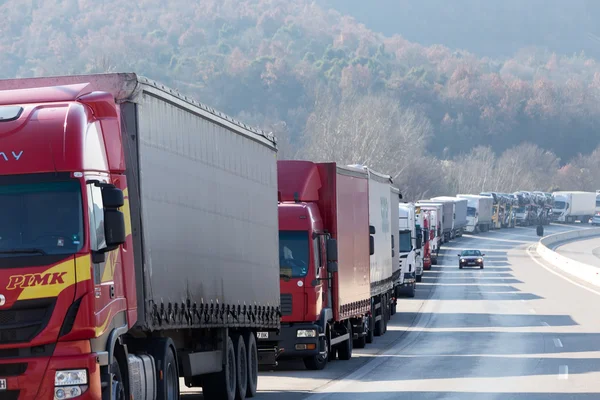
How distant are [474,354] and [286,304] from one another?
18.0ft

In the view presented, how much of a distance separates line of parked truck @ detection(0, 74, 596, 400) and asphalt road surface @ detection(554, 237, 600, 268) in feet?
210

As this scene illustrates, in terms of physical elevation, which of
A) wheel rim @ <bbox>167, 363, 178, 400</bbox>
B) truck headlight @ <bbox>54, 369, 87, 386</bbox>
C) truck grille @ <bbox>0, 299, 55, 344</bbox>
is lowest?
wheel rim @ <bbox>167, 363, 178, 400</bbox>

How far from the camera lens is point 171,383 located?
1312 centimetres

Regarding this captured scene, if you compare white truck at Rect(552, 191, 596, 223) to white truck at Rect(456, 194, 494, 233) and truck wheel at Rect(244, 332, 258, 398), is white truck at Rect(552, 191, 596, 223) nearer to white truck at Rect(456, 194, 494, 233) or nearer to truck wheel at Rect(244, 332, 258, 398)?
white truck at Rect(456, 194, 494, 233)

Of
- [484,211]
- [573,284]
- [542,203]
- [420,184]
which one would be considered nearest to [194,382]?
[573,284]

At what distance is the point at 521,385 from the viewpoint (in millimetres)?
18516

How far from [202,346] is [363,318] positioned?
11.6 m

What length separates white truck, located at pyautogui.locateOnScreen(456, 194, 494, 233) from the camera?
11594 centimetres

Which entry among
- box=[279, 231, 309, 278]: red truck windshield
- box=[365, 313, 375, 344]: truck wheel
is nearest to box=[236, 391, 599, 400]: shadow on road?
box=[279, 231, 309, 278]: red truck windshield

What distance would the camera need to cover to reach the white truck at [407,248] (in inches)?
1864

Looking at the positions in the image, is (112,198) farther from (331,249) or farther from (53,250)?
(331,249)

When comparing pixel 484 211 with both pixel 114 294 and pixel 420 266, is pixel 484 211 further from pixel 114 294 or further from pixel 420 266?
pixel 114 294

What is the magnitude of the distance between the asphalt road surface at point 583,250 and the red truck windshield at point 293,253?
60670 millimetres

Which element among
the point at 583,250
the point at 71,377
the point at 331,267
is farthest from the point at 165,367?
the point at 583,250
